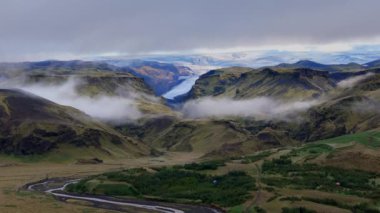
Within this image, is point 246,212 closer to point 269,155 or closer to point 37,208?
point 37,208

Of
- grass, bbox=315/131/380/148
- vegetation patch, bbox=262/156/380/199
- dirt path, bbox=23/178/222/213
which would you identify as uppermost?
grass, bbox=315/131/380/148

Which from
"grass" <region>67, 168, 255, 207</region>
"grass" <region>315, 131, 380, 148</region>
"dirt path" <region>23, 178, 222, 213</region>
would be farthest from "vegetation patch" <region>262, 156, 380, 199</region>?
"grass" <region>315, 131, 380, 148</region>

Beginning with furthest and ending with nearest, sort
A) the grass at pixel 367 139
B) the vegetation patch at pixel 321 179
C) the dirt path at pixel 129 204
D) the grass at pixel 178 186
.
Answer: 1. the grass at pixel 367 139
2. the grass at pixel 178 186
3. the dirt path at pixel 129 204
4. the vegetation patch at pixel 321 179

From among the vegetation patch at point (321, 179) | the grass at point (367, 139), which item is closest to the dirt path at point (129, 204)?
the vegetation patch at point (321, 179)

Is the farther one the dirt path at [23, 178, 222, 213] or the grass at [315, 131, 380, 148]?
the grass at [315, 131, 380, 148]

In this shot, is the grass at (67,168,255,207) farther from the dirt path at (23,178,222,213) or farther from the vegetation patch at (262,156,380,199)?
the vegetation patch at (262,156,380,199)

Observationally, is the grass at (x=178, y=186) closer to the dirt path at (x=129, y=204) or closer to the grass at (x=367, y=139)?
the dirt path at (x=129, y=204)

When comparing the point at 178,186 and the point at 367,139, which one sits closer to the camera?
the point at 178,186

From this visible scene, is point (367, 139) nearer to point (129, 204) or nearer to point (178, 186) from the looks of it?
point (178, 186)

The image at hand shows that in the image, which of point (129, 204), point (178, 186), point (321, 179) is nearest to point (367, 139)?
point (321, 179)

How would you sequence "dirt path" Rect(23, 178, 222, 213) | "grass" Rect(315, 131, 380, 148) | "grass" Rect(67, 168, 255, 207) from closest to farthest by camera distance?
1. "dirt path" Rect(23, 178, 222, 213)
2. "grass" Rect(67, 168, 255, 207)
3. "grass" Rect(315, 131, 380, 148)

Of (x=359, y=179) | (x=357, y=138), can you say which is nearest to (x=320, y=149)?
(x=357, y=138)
